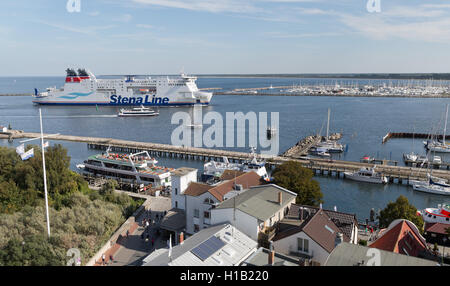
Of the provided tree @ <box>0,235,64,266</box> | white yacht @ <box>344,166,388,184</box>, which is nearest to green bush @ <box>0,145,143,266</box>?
tree @ <box>0,235,64,266</box>

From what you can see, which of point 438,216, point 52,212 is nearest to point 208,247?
point 52,212

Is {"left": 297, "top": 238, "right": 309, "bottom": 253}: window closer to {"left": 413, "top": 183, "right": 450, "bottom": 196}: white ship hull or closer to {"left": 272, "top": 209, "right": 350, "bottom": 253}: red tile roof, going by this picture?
{"left": 272, "top": 209, "right": 350, "bottom": 253}: red tile roof

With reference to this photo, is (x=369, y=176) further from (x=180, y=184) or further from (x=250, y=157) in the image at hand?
(x=180, y=184)

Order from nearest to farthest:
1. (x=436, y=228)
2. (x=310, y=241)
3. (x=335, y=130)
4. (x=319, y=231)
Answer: (x=310, y=241) → (x=319, y=231) → (x=436, y=228) → (x=335, y=130)

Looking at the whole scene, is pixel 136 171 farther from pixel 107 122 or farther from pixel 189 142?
pixel 107 122

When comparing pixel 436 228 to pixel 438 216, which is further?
pixel 438 216

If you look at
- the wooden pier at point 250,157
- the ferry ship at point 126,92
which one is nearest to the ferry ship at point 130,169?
the wooden pier at point 250,157
